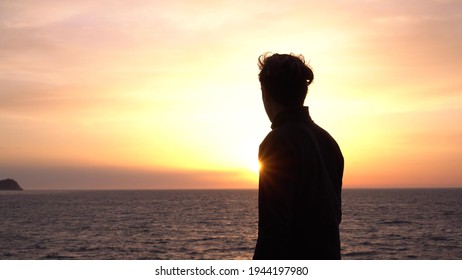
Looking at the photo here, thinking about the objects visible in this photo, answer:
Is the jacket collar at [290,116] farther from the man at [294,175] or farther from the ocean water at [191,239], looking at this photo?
the ocean water at [191,239]

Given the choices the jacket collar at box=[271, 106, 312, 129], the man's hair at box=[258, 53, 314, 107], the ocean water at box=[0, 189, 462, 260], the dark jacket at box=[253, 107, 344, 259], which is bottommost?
the ocean water at box=[0, 189, 462, 260]

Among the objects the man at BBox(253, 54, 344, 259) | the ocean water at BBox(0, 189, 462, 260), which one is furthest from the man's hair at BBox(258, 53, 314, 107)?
the ocean water at BBox(0, 189, 462, 260)

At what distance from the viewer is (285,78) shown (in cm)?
256

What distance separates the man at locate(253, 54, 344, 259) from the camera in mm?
2293

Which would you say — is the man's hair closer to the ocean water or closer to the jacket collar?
the jacket collar

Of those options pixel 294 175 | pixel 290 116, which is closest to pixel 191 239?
pixel 290 116

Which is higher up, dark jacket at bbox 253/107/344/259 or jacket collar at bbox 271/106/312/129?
jacket collar at bbox 271/106/312/129

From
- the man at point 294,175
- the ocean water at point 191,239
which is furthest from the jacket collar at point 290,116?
the ocean water at point 191,239

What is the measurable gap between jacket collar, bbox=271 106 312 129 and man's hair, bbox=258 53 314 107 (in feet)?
0.12

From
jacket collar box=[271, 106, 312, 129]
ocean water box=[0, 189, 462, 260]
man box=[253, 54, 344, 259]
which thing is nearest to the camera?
man box=[253, 54, 344, 259]

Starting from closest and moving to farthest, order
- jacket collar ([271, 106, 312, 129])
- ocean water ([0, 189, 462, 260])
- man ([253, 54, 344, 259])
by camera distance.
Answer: man ([253, 54, 344, 259]) < jacket collar ([271, 106, 312, 129]) < ocean water ([0, 189, 462, 260])

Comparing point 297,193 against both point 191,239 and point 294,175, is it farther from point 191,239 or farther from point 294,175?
point 191,239
